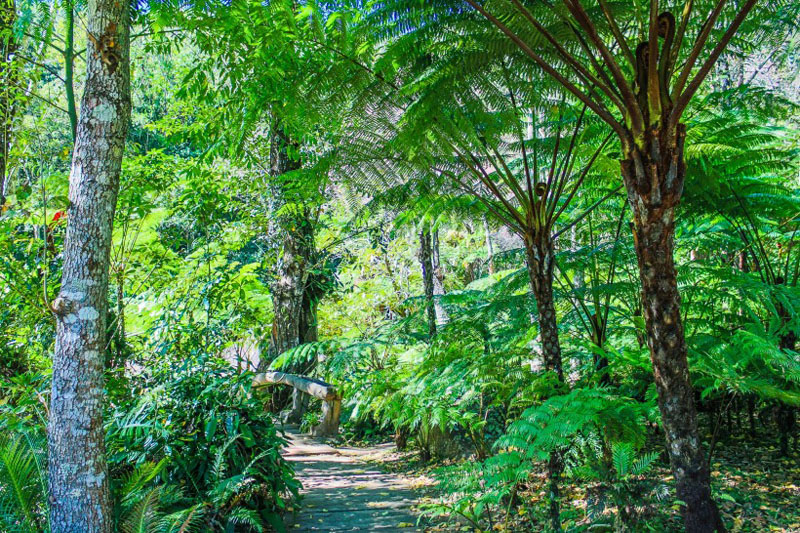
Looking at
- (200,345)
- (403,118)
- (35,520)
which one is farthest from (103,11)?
(35,520)

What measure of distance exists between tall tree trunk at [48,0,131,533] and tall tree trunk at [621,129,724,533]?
2.41m

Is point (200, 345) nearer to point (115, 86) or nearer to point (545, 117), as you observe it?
point (115, 86)

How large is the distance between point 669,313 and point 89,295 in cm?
256

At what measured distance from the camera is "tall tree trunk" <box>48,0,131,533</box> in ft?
7.94

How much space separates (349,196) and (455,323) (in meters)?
1.34

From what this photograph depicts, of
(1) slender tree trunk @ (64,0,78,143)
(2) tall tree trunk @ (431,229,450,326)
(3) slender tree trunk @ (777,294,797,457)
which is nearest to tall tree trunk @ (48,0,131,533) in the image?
(1) slender tree trunk @ (64,0,78,143)

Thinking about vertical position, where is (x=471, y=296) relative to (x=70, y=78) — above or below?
below

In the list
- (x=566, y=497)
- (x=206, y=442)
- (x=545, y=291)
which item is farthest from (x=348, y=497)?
(x=545, y=291)

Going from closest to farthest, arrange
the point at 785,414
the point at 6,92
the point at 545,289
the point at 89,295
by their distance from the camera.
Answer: the point at 89,295, the point at 545,289, the point at 785,414, the point at 6,92

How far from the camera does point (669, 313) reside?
2.15 metres

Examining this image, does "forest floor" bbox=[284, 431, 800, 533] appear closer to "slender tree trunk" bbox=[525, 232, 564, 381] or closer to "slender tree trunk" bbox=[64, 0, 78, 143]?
"slender tree trunk" bbox=[525, 232, 564, 381]

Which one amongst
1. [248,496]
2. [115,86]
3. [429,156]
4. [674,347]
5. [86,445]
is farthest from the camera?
[429,156]

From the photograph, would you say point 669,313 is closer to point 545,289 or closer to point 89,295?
point 545,289

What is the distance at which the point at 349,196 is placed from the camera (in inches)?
172
